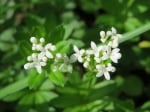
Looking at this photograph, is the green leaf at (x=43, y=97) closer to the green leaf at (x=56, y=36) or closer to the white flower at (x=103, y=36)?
the green leaf at (x=56, y=36)

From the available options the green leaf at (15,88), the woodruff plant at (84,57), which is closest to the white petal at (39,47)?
the woodruff plant at (84,57)

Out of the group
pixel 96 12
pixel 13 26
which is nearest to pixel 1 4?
pixel 13 26

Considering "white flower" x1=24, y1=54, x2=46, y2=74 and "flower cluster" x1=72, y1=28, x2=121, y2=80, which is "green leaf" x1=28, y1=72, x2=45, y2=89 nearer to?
"white flower" x1=24, y1=54, x2=46, y2=74

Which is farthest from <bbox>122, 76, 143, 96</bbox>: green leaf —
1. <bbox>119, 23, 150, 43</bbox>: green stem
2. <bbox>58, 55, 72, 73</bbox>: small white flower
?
<bbox>58, 55, 72, 73</bbox>: small white flower

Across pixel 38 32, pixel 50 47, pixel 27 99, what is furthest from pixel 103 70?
pixel 27 99

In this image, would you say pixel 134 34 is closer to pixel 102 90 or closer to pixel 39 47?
pixel 102 90

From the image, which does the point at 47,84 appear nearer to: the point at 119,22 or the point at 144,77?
the point at 119,22
